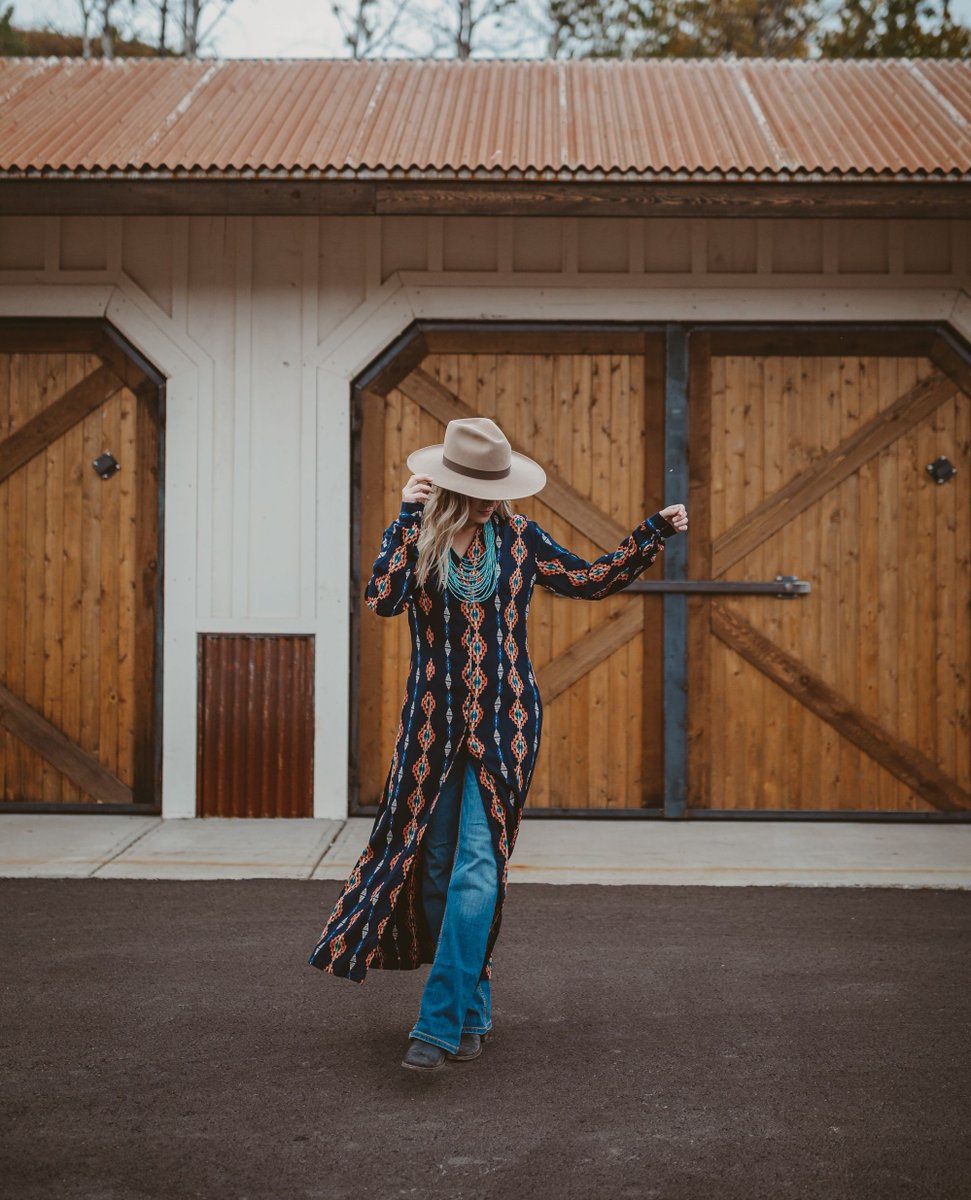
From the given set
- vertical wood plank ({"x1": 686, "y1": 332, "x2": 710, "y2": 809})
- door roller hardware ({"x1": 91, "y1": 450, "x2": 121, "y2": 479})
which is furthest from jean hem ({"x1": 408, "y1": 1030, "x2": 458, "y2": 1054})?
door roller hardware ({"x1": 91, "y1": 450, "x2": 121, "y2": 479})

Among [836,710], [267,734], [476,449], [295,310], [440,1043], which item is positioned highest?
[295,310]

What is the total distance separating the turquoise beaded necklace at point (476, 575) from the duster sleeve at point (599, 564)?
0.68ft

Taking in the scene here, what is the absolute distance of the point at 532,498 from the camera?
7.03m

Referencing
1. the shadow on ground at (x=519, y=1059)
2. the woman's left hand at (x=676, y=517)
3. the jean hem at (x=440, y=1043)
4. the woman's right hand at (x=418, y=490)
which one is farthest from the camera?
the woman's left hand at (x=676, y=517)

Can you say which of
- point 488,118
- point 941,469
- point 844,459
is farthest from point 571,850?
point 488,118

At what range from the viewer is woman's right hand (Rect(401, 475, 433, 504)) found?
363cm

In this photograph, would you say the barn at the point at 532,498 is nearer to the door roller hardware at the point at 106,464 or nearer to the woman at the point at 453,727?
the door roller hardware at the point at 106,464

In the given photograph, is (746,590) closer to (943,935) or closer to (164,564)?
(943,935)

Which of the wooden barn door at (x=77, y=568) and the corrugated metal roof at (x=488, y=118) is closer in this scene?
the corrugated metal roof at (x=488, y=118)

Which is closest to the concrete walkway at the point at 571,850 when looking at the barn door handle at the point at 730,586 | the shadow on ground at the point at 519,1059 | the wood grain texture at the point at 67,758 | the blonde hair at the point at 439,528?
the wood grain texture at the point at 67,758

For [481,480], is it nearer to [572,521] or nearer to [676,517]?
[676,517]

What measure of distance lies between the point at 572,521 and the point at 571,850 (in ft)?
5.96

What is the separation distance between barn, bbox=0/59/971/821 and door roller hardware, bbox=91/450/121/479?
12mm

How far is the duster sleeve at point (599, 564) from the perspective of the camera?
12.6 feet
